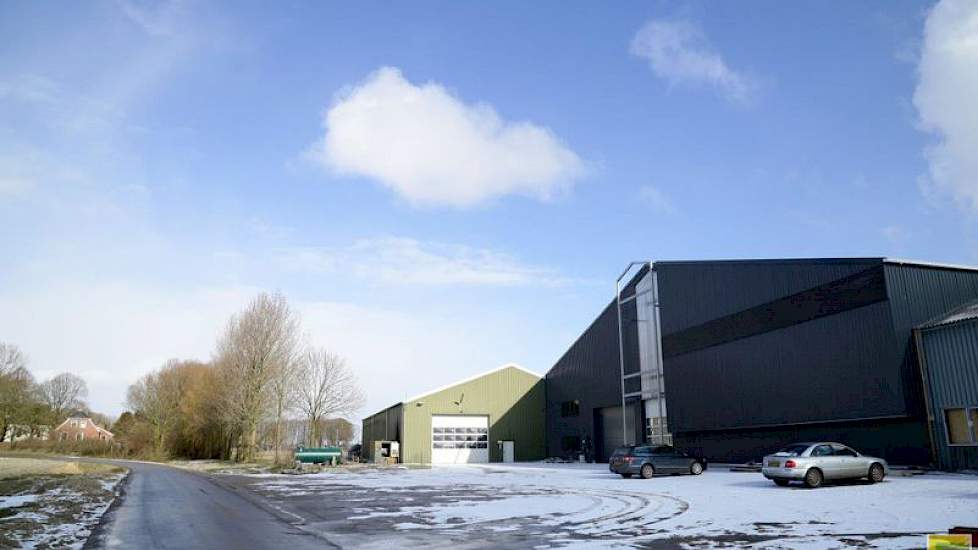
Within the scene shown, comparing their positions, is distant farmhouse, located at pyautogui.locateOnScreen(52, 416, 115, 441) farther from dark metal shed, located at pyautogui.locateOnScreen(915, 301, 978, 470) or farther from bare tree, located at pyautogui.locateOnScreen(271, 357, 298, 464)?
dark metal shed, located at pyautogui.locateOnScreen(915, 301, 978, 470)

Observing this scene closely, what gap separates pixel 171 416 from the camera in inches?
2704

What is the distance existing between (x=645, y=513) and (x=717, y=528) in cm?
306

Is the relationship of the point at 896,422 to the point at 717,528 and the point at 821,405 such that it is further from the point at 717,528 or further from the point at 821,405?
the point at 717,528

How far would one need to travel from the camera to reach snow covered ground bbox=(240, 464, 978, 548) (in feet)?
36.7

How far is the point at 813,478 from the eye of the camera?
20.7 m

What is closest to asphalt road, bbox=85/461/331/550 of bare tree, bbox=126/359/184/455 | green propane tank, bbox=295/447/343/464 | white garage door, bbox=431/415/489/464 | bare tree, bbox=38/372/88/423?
green propane tank, bbox=295/447/343/464

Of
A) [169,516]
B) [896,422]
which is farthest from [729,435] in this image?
[169,516]

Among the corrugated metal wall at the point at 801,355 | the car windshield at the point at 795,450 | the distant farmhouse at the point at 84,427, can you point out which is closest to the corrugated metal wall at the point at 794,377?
the corrugated metal wall at the point at 801,355

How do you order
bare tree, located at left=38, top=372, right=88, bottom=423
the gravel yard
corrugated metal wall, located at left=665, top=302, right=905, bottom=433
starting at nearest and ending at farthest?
1. the gravel yard
2. corrugated metal wall, located at left=665, top=302, right=905, bottom=433
3. bare tree, located at left=38, top=372, right=88, bottom=423

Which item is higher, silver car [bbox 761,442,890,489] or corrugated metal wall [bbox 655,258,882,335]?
corrugated metal wall [bbox 655,258,882,335]

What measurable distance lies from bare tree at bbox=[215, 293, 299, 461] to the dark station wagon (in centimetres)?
3399

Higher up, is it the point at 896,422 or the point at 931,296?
the point at 931,296

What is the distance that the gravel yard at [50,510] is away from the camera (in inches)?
453

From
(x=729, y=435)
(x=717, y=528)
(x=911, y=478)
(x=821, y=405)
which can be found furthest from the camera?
(x=729, y=435)
